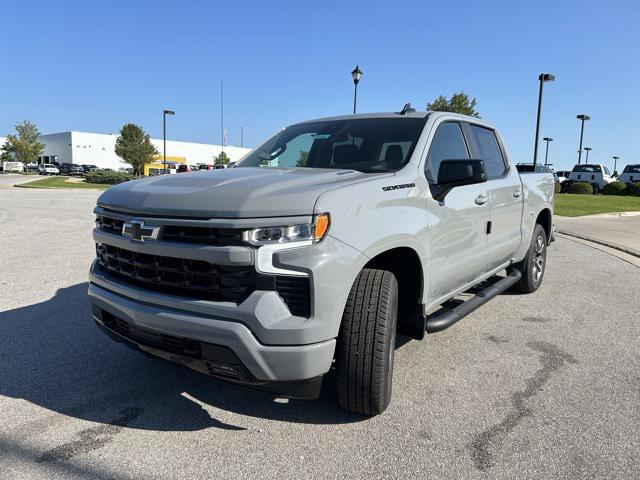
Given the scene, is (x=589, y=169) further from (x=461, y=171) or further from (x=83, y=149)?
(x=83, y=149)

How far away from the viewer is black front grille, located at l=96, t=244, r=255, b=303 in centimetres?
242

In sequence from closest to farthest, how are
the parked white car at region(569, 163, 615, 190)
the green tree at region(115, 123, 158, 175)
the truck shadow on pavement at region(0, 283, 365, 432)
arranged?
the truck shadow on pavement at region(0, 283, 365, 432), the parked white car at region(569, 163, 615, 190), the green tree at region(115, 123, 158, 175)

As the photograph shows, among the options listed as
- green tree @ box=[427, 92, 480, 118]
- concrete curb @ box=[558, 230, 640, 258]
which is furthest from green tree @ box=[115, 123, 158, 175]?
concrete curb @ box=[558, 230, 640, 258]

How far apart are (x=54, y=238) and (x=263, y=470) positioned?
8.33 metres

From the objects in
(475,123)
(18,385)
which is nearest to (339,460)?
(18,385)

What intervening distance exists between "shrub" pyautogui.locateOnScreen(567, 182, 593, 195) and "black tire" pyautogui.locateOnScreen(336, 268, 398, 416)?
31090 mm

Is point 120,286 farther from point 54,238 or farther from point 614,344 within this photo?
point 54,238

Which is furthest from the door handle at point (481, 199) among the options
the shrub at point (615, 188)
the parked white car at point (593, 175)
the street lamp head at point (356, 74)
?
the parked white car at point (593, 175)

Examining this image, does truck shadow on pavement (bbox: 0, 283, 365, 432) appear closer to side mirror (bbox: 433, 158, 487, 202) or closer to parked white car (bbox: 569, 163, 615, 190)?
side mirror (bbox: 433, 158, 487, 202)

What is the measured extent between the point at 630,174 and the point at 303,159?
34341mm

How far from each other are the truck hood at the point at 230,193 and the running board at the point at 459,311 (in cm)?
107

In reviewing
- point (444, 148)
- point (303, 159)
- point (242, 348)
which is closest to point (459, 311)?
point (444, 148)

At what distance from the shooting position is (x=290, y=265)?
236 centimetres

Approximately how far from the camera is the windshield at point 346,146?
3506 mm
